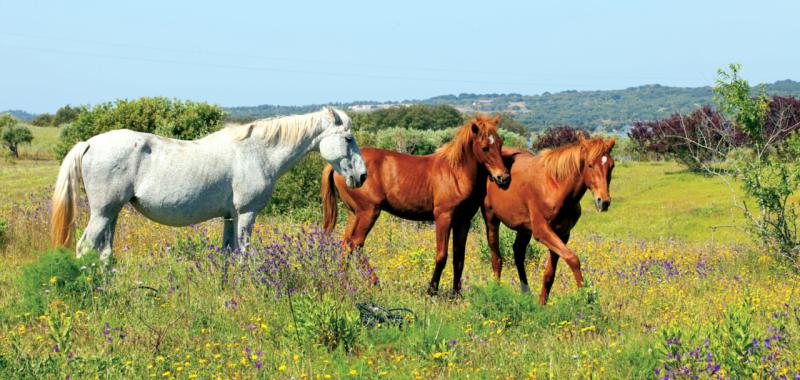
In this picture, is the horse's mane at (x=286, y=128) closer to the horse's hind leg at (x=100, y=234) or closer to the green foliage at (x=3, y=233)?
the horse's hind leg at (x=100, y=234)

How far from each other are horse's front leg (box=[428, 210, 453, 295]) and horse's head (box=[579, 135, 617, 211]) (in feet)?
5.34

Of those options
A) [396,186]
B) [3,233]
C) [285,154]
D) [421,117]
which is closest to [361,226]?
[396,186]

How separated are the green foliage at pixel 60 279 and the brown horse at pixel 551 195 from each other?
457 centimetres

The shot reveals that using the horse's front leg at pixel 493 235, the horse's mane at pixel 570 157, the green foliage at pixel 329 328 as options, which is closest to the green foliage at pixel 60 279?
the green foliage at pixel 329 328

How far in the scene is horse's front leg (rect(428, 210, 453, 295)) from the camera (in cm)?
830

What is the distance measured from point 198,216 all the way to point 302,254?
121 cm

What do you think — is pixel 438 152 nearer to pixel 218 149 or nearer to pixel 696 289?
pixel 218 149

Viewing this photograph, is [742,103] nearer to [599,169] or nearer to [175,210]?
[599,169]

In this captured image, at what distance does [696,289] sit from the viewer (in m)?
9.84

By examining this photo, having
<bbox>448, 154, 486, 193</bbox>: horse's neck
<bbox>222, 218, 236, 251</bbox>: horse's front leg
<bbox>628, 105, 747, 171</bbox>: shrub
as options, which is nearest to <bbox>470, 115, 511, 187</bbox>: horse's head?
<bbox>448, 154, 486, 193</bbox>: horse's neck

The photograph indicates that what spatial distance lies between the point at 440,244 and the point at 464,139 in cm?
123

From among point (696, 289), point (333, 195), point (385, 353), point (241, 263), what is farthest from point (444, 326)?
point (696, 289)

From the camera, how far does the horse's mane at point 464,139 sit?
8109 millimetres

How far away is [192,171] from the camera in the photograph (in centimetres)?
763
